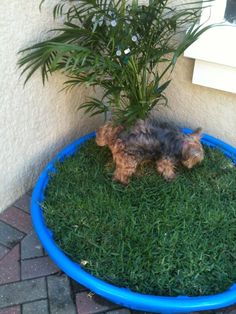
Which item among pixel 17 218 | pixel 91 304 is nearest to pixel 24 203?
pixel 17 218

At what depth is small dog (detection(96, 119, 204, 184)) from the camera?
2.56 meters

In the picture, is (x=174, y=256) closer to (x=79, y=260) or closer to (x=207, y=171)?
(x=79, y=260)

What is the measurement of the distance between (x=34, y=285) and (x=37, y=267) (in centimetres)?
13

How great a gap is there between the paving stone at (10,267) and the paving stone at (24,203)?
0.36m

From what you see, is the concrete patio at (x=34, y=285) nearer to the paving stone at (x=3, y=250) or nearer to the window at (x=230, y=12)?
the paving stone at (x=3, y=250)

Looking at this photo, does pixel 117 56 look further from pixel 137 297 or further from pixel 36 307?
pixel 36 307

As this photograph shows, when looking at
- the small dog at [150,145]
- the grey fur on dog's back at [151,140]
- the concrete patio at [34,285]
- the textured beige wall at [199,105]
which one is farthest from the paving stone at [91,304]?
the textured beige wall at [199,105]

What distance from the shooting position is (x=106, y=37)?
2.45 m

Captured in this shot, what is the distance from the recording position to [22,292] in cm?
232

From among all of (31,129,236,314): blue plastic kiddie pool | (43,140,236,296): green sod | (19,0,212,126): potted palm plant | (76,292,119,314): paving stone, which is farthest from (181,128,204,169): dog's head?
(76,292,119,314): paving stone

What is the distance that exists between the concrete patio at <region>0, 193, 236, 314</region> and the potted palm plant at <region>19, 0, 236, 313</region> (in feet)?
0.64

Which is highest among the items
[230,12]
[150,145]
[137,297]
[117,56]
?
[230,12]

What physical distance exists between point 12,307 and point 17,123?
116 centimetres

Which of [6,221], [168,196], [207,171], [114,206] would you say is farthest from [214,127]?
[6,221]
